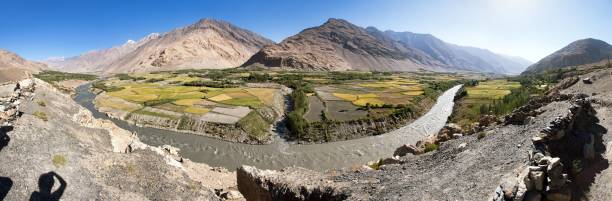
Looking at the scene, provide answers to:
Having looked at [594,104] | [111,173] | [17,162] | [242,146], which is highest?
[594,104]

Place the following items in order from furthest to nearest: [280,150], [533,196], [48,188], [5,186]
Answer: [280,150], [48,188], [5,186], [533,196]

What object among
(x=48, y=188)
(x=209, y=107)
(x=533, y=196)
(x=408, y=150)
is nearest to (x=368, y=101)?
(x=209, y=107)

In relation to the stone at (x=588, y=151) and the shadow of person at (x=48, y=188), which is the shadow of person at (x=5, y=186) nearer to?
the shadow of person at (x=48, y=188)

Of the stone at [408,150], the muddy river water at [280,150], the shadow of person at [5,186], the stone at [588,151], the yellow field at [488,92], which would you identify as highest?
the stone at [588,151]

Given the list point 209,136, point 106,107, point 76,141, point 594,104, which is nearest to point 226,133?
point 209,136

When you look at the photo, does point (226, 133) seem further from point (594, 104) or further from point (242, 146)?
point (594, 104)

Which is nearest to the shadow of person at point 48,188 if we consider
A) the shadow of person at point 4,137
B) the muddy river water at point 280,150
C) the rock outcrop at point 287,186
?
the shadow of person at point 4,137

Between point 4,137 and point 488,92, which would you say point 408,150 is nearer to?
point 4,137
